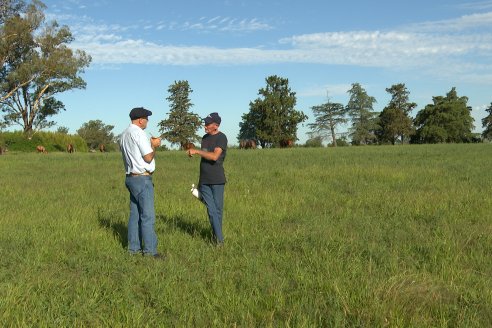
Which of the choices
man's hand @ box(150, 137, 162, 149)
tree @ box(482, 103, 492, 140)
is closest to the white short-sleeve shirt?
man's hand @ box(150, 137, 162, 149)

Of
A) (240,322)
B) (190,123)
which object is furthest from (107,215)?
(190,123)

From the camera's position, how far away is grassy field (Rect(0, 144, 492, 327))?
4238 mm

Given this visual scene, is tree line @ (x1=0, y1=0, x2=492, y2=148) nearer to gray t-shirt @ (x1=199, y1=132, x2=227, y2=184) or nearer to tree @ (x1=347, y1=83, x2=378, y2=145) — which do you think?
tree @ (x1=347, y1=83, x2=378, y2=145)

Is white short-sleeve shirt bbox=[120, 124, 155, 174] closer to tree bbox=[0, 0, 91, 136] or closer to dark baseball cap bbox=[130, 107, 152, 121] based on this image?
dark baseball cap bbox=[130, 107, 152, 121]

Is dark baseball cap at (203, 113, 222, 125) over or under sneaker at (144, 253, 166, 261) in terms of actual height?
over

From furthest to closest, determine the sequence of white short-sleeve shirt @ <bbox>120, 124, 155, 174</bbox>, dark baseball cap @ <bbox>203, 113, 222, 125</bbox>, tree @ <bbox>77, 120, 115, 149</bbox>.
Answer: tree @ <bbox>77, 120, 115, 149</bbox> → dark baseball cap @ <bbox>203, 113, 222, 125</bbox> → white short-sleeve shirt @ <bbox>120, 124, 155, 174</bbox>

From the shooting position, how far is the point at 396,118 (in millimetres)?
88688

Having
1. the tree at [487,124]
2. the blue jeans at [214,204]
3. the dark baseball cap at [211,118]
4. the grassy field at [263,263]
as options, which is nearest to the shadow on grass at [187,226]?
the grassy field at [263,263]

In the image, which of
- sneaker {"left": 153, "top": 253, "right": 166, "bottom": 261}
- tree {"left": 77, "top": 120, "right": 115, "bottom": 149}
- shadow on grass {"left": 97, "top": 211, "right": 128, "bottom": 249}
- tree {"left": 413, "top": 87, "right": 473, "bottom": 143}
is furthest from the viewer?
tree {"left": 77, "top": 120, "right": 115, "bottom": 149}

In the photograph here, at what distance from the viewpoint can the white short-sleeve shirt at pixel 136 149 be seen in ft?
20.7

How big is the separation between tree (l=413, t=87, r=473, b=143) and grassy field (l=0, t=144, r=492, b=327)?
81273 millimetres

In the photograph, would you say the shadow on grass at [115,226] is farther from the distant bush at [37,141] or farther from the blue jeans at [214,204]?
the distant bush at [37,141]

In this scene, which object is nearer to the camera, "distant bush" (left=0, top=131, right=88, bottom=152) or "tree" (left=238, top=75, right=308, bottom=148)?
"distant bush" (left=0, top=131, right=88, bottom=152)

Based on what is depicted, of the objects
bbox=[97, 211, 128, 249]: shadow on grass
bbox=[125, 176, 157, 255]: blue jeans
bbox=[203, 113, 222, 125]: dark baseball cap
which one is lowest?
Answer: bbox=[97, 211, 128, 249]: shadow on grass
